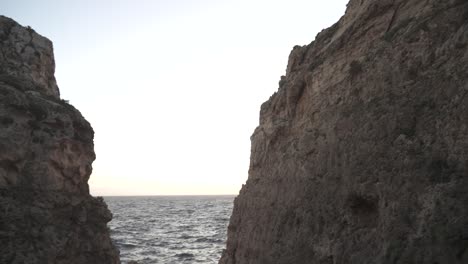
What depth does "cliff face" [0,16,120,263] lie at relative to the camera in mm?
12914

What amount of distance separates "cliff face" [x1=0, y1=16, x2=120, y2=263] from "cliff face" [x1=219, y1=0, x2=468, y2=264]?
676 centimetres

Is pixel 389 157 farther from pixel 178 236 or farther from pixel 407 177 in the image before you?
pixel 178 236

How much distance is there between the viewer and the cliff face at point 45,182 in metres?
12.9

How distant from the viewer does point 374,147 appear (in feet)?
37.9

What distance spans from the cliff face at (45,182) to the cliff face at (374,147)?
6761 millimetres

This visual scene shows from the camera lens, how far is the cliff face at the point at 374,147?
934 centimetres

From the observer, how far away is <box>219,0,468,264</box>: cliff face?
9344 mm

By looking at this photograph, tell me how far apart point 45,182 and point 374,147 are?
1079 cm

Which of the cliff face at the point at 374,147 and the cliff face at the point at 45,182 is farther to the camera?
the cliff face at the point at 45,182

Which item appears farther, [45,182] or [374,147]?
[45,182]

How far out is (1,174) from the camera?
1318cm

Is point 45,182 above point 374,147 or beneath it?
beneath

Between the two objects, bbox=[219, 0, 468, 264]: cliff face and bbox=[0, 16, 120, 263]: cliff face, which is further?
bbox=[0, 16, 120, 263]: cliff face

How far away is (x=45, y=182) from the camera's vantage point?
14.2 m
